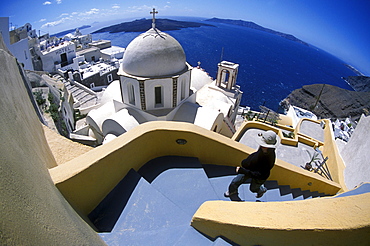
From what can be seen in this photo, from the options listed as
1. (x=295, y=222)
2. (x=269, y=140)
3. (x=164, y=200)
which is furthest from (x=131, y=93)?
(x=295, y=222)

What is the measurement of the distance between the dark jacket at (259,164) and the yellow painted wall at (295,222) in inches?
44.3

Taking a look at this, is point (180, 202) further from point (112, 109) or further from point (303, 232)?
point (112, 109)

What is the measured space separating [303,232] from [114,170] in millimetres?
2766

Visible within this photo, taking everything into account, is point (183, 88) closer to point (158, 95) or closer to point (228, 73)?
point (158, 95)

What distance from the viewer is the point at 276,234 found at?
6.89ft

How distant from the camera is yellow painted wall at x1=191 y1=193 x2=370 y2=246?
1.80 m

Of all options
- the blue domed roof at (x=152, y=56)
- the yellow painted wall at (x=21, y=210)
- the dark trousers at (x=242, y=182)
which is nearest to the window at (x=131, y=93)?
the blue domed roof at (x=152, y=56)

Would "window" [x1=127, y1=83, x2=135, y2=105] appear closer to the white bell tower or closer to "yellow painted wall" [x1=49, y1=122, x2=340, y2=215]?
"yellow painted wall" [x1=49, y1=122, x2=340, y2=215]

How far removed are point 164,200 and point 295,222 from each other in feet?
6.43

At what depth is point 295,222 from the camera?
202cm

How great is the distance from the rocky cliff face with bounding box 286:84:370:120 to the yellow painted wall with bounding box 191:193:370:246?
154ft

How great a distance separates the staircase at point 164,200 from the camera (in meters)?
2.71

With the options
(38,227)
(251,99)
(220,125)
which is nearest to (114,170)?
(38,227)

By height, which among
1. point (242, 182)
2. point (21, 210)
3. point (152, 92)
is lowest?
point (152, 92)
